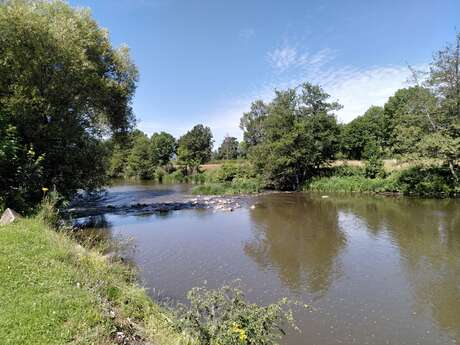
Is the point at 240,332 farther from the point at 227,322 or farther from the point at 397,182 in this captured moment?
the point at 397,182

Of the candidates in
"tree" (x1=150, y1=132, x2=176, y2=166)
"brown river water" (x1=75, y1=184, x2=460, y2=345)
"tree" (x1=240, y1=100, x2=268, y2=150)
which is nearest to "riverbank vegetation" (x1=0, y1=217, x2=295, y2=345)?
"brown river water" (x1=75, y1=184, x2=460, y2=345)

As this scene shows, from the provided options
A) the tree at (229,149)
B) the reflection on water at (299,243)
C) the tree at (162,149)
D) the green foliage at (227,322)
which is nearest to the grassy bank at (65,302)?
the green foliage at (227,322)

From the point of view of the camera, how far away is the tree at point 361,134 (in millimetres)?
47812

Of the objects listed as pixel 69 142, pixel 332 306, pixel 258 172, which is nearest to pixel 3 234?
pixel 332 306

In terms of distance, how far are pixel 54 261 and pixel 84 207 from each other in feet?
62.5

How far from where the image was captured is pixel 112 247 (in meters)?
11.9

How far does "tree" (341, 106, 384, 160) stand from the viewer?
4781 centimetres

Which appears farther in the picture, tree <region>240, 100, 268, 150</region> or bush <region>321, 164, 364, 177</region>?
tree <region>240, 100, 268, 150</region>

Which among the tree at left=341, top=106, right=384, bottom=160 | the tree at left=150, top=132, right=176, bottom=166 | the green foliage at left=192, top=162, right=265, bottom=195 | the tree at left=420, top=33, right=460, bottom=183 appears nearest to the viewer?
the tree at left=420, top=33, right=460, bottom=183

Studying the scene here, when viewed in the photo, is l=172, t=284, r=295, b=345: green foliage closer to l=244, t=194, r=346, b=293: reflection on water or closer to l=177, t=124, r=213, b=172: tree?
l=244, t=194, r=346, b=293: reflection on water

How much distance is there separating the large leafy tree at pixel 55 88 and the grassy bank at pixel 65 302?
705 centimetres

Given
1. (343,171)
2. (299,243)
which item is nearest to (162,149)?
(343,171)

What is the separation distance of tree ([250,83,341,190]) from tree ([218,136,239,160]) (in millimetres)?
41666

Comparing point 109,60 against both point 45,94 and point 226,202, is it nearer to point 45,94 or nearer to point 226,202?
point 45,94
